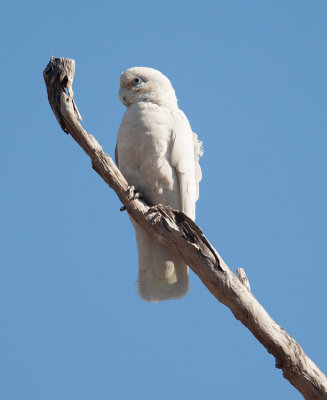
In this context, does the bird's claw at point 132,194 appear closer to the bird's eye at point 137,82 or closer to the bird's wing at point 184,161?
the bird's wing at point 184,161

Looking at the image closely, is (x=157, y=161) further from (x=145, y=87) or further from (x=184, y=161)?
(x=145, y=87)

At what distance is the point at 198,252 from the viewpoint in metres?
4.16

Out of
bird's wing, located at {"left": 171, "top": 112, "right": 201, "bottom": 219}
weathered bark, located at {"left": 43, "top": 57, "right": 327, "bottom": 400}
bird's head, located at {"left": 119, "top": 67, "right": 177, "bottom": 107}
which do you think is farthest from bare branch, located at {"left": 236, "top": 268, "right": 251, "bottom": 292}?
bird's head, located at {"left": 119, "top": 67, "right": 177, "bottom": 107}

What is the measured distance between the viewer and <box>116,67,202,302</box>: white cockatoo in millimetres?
5000

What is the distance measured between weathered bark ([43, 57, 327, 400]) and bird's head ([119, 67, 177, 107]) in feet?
3.59

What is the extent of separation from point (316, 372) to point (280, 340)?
32cm

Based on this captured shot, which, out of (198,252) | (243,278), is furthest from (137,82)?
(243,278)

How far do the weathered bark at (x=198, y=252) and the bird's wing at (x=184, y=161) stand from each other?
598 millimetres

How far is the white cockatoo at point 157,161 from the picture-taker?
16.4 feet

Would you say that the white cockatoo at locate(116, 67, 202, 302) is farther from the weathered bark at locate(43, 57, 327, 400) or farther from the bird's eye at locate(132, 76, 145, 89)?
the weathered bark at locate(43, 57, 327, 400)

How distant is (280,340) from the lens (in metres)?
3.94

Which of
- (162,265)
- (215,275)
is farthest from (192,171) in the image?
(215,275)

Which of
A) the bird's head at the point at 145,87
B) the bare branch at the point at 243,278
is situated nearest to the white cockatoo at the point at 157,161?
the bird's head at the point at 145,87

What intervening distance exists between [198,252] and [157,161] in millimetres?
1135
